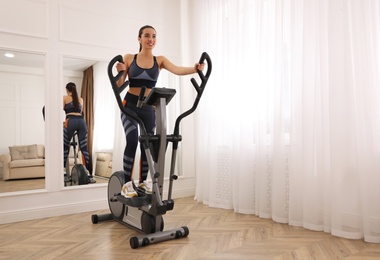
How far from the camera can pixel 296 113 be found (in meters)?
2.87

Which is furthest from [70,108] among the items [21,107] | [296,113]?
[296,113]

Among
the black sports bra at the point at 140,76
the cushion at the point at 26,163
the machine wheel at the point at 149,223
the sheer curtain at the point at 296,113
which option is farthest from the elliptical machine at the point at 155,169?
the cushion at the point at 26,163

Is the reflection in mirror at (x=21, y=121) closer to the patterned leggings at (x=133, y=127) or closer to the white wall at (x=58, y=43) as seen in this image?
the white wall at (x=58, y=43)

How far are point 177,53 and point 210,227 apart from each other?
2.38m

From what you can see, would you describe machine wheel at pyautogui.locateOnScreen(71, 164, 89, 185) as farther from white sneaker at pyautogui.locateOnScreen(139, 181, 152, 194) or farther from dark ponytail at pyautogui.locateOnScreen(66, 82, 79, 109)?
white sneaker at pyautogui.locateOnScreen(139, 181, 152, 194)

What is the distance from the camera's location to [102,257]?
2.17 meters

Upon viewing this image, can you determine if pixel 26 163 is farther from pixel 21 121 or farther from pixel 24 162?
pixel 21 121

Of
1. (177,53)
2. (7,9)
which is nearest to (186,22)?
(177,53)

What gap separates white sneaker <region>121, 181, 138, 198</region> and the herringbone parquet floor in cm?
35

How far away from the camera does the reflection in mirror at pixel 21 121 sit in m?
3.16

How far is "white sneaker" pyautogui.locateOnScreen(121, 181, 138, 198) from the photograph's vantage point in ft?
8.41

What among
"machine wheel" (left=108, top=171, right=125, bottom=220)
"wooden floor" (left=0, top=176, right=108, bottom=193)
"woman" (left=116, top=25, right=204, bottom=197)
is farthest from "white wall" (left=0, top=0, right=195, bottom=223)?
"woman" (left=116, top=25, right=204, bottom=197)

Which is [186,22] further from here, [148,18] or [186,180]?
[186,180]

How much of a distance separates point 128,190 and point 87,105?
4.59 ft
